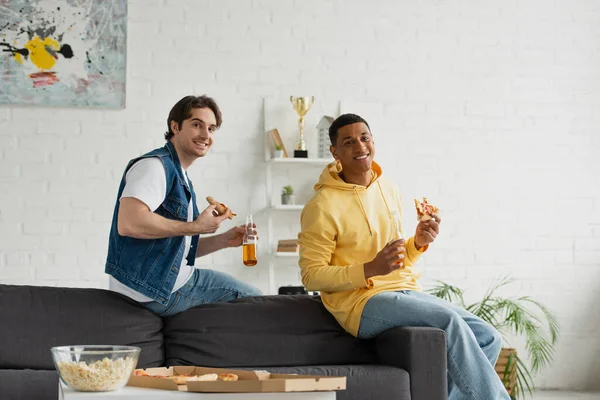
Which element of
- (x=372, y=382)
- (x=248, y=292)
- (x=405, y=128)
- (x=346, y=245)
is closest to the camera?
(x=372, y=382)

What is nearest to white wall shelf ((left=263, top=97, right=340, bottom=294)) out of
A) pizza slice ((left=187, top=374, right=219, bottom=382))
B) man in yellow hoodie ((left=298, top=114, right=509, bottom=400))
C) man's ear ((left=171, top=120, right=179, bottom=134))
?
man's ear ((left=171, top=120, right=179, bottom=134))

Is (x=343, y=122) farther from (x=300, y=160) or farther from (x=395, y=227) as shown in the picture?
(x=300, y=160)

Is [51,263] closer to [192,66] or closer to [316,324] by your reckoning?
[192,66]

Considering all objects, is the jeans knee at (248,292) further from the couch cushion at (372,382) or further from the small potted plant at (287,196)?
the small potted plant at (287,196)

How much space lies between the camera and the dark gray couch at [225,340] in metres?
2.76

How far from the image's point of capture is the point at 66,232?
5.02 m

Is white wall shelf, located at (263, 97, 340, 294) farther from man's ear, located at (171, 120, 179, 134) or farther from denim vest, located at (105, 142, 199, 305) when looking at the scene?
denim vest, located at (105, 142, 199, 305)

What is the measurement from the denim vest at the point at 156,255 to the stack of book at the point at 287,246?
2027mm

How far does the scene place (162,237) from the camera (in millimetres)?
2926

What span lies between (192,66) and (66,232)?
1.30 metres

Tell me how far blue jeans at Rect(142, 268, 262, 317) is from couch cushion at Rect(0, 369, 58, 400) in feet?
1.53

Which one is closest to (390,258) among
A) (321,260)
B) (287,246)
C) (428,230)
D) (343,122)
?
(321,260)

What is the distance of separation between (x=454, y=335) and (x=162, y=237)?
1.09 meters

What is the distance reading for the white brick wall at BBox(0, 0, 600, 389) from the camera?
5.04 metres
